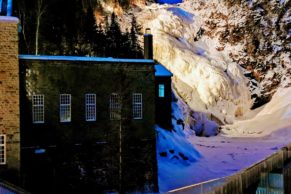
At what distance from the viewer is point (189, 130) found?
5956 cm

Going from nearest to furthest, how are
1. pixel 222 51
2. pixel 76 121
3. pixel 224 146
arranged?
1. pixel 76 121
2. pixel 224 146
3. pixel 222 51

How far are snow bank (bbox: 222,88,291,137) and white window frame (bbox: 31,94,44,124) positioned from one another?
3993 centimetres

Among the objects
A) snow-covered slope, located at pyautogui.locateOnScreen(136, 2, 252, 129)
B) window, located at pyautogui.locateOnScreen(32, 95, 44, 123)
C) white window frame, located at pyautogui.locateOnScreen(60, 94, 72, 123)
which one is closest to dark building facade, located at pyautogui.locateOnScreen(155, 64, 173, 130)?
white window frame, located at pyautogui.locateOnScreen(60, 94, 72, 123)

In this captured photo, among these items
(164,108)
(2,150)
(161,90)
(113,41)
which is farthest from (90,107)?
(113,41)

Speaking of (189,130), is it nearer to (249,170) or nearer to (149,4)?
(149,4)

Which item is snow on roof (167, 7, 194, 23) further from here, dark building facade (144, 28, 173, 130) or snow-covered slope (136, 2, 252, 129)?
dark building facade (144, 28, 173, 130)

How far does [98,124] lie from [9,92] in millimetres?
5251

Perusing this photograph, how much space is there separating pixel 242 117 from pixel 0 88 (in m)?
52.8

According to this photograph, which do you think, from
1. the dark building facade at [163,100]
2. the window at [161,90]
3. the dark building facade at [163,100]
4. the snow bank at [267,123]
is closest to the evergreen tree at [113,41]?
the dark building facade at [163,100]

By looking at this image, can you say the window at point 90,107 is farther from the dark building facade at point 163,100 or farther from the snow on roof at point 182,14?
the snow on roof at point 182,14

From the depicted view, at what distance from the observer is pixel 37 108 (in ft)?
79.3

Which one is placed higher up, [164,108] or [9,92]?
[9,92]

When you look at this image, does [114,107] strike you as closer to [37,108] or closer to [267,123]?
[37,108]

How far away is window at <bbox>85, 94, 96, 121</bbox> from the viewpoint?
2559cm
